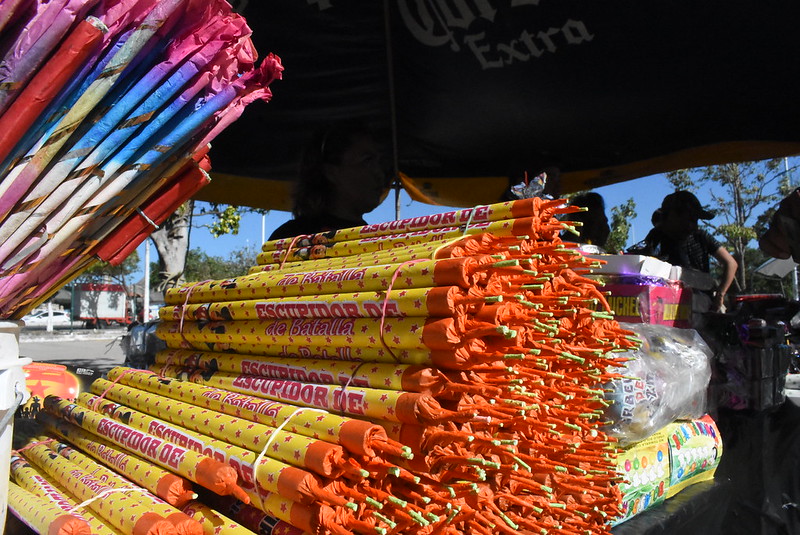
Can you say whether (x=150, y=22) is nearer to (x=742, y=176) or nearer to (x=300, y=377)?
(x=300, y=377)

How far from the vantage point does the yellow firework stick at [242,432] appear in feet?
3.45

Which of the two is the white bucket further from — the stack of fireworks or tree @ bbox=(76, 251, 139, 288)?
tree @ bbox=(76, 251, 139, 288)

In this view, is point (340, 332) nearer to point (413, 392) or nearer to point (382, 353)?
point (382, 353)

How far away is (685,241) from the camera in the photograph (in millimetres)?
3650

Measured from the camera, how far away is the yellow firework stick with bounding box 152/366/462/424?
3.48ft

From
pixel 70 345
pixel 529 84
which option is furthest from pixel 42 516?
pixel 70 345

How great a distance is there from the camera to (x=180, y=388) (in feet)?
5.64

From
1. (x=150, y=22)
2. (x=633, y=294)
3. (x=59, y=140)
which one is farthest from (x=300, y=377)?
(x=633, y=294)

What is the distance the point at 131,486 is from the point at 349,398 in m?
0.64

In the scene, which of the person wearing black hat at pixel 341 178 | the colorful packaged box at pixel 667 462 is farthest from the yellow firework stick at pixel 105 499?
the colorful packaged box at pixel 667 462

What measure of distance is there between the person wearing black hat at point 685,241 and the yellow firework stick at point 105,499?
3.41 meters

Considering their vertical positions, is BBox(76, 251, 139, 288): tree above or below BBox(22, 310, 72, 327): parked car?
above

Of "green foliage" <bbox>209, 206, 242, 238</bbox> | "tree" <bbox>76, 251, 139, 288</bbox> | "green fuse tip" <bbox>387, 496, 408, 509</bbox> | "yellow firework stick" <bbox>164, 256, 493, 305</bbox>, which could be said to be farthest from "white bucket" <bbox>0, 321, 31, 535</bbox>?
"tree" <bbox>76, 251, 139, 288</bbox>

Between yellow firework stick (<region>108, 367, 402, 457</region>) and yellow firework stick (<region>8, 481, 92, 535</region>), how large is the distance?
42cm
